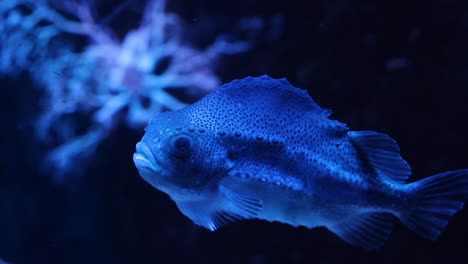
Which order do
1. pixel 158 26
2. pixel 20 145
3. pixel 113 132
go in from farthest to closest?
pixel 20 145 < pixel 113 132 < pixel 158 26

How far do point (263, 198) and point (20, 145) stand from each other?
3147 millimetres

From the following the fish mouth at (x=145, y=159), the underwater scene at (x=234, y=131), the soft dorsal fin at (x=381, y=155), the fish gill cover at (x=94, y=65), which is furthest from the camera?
the fish gill cover at (x=94, y=65)

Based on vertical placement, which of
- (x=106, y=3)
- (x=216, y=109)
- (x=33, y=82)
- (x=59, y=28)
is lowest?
(x=216, y=109)

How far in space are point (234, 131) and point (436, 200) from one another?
1025 millimetres

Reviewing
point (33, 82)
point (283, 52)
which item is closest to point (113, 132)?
point (33, 82)

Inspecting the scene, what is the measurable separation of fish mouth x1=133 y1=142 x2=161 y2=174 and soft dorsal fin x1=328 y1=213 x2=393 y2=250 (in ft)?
3.13

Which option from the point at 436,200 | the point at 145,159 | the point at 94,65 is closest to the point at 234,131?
the point at 145,159

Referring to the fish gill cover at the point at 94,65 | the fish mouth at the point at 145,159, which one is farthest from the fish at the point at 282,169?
the fish gill cover at the point at 94,65

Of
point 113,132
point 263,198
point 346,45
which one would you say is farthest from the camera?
point 113,132

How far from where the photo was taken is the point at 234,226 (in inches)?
135

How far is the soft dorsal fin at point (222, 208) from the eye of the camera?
5.59 feet

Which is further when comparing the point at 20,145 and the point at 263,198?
the point at 20,145

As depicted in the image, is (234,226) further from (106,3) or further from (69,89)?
(106,3)

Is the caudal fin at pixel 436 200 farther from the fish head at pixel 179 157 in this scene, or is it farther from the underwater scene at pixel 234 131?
the fish head at pixel 179 157
